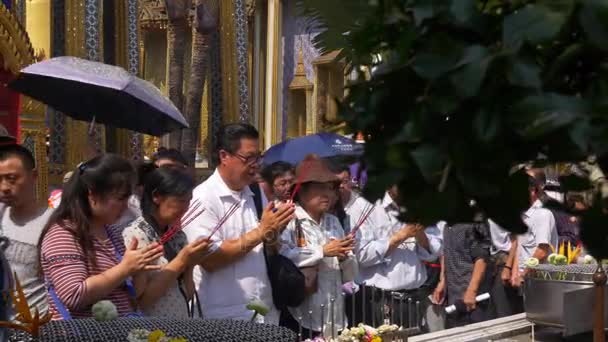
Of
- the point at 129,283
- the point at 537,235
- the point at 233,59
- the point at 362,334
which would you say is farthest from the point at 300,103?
the point at 129,283

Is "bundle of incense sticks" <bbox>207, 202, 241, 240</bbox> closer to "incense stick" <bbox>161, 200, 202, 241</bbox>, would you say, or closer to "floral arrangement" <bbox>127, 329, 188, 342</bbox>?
"incense stick" <bbox>161, 200, 202, 241</bbox>

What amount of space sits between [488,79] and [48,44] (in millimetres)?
11409

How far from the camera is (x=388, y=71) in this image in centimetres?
116

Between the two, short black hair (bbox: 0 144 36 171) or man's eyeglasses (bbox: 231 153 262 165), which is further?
man's eyeglasses (bbox: 231 153 262 165)

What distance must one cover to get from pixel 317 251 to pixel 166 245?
1122mm

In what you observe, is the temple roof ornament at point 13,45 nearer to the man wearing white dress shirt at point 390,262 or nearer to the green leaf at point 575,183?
the man wearing white dress shirt at point 390,262

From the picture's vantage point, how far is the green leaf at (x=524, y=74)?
1.06 meters

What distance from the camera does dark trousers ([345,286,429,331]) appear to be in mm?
5676

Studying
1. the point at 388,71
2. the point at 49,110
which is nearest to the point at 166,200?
the point at 388,71

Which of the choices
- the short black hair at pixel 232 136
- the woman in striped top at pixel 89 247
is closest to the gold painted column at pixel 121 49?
the short black hair at pixel 232 136

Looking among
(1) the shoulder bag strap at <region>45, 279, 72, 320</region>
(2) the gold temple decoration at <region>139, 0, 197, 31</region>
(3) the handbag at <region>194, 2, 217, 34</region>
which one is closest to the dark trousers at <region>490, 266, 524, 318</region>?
(1) the shoulder bag strap at <region>45, 279, 72, 320</region>

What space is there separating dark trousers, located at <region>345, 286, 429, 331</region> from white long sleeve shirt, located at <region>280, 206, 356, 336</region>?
0.30 m

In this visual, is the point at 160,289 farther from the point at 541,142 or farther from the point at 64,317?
the point at 541,142

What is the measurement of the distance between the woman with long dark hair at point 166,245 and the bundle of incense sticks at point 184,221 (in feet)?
0.09
